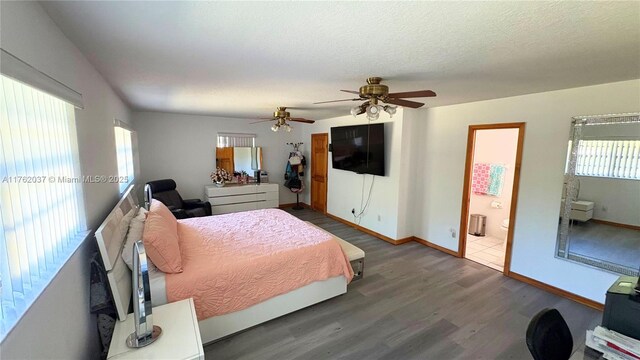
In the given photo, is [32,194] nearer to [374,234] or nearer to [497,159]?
[374,234]

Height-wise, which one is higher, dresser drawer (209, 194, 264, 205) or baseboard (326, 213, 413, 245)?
dresser drawer (209, 194, 264, 205)

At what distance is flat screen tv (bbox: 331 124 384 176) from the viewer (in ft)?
14.6

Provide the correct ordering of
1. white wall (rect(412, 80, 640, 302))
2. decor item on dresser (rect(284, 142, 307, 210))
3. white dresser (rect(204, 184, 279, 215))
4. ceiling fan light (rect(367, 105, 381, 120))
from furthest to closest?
decor item on dresser (rect(284, 142, 307, 210))
white dresser (rect(204, 184, 279, 215))
white wall (rect(412, 80, 640, 302))
ceiling fan light (rect(367, 105, 381, 120))

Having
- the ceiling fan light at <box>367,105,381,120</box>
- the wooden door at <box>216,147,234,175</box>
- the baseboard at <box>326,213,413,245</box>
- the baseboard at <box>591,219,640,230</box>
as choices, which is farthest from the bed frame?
the wooden door at <box>216,147,234,175</box>

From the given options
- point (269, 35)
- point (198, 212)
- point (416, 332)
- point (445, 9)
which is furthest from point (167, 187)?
point (445, 9)

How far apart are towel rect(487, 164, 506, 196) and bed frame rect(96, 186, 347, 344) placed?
12.4 ft

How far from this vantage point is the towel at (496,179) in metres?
4.86

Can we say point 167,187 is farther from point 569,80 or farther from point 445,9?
point 569,80

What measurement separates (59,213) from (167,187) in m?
3.68

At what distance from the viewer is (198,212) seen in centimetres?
466

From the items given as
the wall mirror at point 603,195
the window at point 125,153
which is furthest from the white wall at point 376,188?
the window at point 125,153

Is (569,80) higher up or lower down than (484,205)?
higher up

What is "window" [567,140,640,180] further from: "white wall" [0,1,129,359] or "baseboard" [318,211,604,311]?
"white wall" [0,1,129,359]

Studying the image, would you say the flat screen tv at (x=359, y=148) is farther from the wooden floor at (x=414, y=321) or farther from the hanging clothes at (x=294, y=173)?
the wooden floor at (x=414, y=321)
